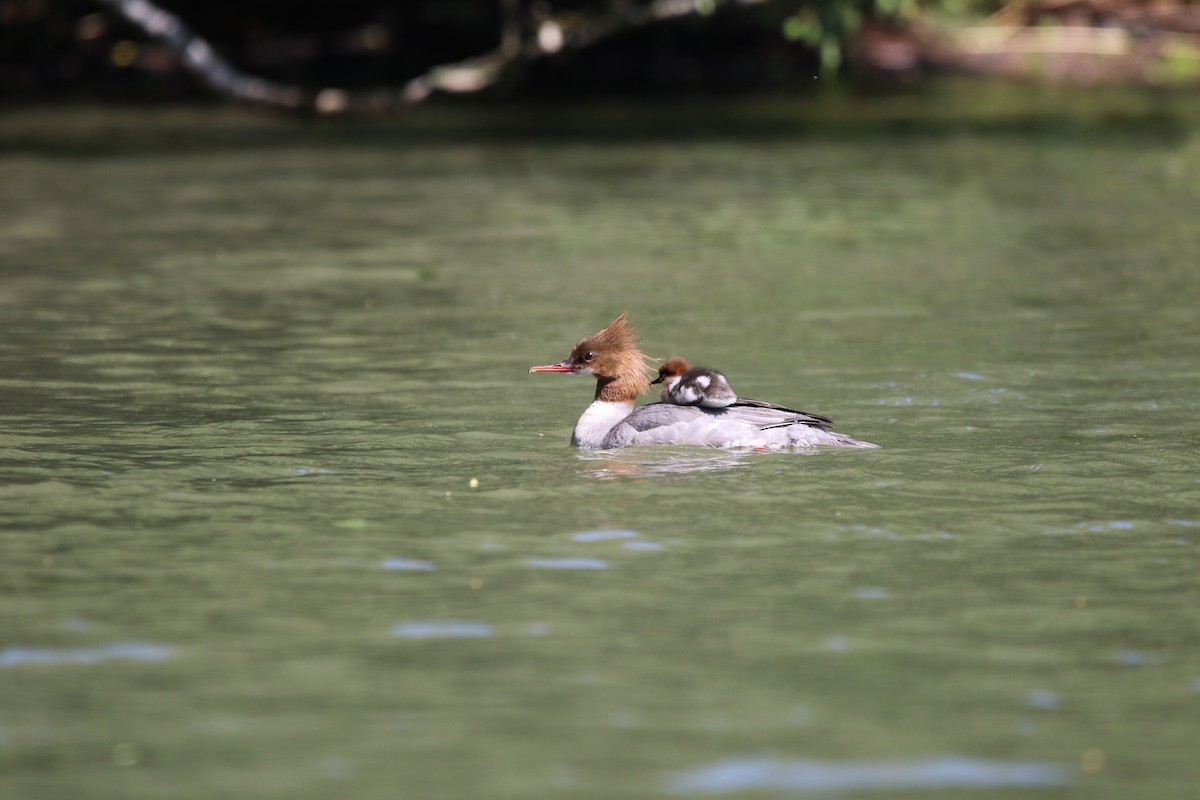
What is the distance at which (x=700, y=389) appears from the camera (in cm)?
1007

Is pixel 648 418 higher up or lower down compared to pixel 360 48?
lower down

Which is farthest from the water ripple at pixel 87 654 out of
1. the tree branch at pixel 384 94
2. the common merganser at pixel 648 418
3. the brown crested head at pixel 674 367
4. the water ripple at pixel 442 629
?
the tree branch at pixel 384 94

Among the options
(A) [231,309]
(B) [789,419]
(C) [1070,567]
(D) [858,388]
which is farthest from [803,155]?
(C) [1070,567]

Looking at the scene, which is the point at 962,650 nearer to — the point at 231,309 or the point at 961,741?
the point at 961,741

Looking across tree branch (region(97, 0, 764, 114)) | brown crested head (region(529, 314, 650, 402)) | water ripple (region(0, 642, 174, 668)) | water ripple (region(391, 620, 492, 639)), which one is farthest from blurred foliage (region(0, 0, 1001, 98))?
water ripple (region(0, 642, 174, 668))

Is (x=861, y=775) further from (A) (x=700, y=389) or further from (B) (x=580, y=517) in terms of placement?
(A) (x=700, y=389)

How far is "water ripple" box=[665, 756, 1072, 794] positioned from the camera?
5.57 meters

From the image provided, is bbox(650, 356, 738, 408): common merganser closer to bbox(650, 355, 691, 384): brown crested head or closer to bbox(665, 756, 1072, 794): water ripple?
bbox(650, 355, 691, 384): brown crested head

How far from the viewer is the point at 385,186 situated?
2300 centimetres

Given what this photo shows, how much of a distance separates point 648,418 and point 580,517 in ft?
5.55

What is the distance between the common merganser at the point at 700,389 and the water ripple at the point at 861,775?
431cm

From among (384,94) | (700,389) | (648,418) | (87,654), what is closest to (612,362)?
(648,418)

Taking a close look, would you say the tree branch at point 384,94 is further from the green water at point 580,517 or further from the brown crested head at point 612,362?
the brown crested head at point 612,362

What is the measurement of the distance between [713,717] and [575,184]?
1690 cm
